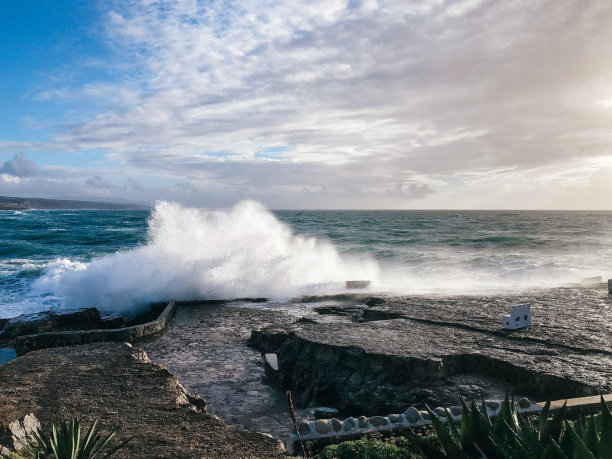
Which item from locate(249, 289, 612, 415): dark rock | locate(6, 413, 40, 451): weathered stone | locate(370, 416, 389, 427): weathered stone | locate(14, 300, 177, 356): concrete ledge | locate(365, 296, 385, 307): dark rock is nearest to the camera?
locate(6, 413, 40, 451): weathered stone

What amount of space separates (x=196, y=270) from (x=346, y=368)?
1053cm

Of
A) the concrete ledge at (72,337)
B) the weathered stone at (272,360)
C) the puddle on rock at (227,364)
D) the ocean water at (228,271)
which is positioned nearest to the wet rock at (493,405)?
the puddle on rock at (227,364)

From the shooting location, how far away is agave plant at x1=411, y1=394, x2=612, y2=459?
280 centimetres

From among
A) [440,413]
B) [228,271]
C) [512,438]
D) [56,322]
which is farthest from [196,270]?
[512,438]

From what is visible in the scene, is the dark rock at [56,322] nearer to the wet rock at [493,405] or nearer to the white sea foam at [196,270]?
the white sea foam at [196,270]

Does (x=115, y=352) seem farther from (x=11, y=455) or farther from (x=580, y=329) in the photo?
(x=580, y=329)

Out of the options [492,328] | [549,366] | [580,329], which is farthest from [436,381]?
[580,329]

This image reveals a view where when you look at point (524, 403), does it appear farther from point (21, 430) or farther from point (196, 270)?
point (196, 270)

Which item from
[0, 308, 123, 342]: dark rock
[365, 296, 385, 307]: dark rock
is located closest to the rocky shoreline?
[365, 296, 385, 307]: dark rock

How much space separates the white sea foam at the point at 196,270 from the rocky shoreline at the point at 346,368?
5.68 metres

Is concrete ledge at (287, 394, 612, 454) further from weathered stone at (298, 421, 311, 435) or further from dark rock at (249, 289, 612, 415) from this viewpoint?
dark rock at (249, 289, 612, 415)

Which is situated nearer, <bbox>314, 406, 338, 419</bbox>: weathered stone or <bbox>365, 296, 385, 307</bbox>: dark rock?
<bbox>314, 406, 338, 419</bbox>: weathered stone

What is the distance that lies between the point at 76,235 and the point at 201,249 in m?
31.6

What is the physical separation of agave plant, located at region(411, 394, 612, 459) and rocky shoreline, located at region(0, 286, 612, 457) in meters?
1.95
